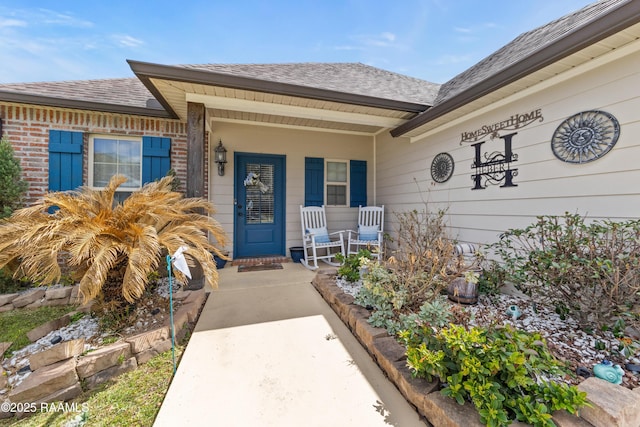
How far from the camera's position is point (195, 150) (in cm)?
325

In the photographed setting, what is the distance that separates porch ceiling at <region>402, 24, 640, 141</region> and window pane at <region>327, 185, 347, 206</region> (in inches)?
92.6

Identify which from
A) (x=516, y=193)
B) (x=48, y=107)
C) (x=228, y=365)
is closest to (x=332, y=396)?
(x=228, y=365)

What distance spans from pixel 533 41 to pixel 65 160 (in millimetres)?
6261

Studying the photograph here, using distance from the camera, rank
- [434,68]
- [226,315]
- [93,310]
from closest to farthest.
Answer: [93,310], [226,315], [434,68]

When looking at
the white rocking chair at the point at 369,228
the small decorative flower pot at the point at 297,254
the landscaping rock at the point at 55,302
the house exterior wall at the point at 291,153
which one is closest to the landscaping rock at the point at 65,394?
the landscaping rock at the point at 55,302

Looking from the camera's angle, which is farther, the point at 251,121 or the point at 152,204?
the point at 251,121

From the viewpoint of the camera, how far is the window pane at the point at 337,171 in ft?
17.6

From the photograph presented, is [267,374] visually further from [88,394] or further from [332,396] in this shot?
[88,394]

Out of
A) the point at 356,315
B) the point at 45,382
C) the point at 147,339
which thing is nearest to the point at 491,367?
the point at 356,315

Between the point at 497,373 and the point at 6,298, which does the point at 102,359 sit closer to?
the point at 6,298

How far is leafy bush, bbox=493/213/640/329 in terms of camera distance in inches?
68.2

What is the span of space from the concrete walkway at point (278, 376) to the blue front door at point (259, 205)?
2.14 metres

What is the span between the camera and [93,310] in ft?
7.51

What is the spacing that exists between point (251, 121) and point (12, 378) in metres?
4.13
